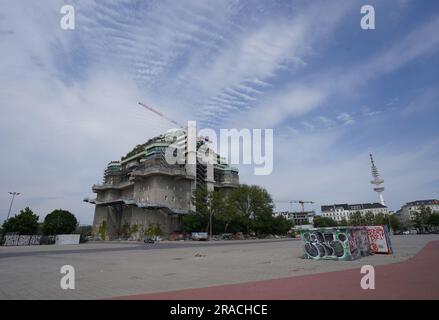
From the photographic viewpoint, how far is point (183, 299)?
21.1 feet

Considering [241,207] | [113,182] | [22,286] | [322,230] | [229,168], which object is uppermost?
[229,168]

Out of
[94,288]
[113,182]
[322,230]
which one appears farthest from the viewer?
[113,182]

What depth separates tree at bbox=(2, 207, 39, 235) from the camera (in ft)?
211

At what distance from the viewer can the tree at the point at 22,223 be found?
64.4m

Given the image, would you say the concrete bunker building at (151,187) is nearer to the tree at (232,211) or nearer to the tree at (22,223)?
the tree at (232,211)

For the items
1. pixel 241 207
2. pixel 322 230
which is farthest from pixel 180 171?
pixel 322 230

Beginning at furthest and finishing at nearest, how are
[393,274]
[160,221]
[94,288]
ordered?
1. [160,221]
2. [393,274]
3. [94,288]

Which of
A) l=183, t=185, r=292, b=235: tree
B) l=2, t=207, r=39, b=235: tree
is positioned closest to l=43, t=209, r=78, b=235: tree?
l=2, t=207, r=39, b=235: tree

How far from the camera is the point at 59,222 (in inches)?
3029

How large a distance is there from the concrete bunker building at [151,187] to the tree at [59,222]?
32.1 ft

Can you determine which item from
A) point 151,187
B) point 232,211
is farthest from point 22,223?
point 232,211

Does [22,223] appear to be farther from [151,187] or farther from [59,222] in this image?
[151,187]
